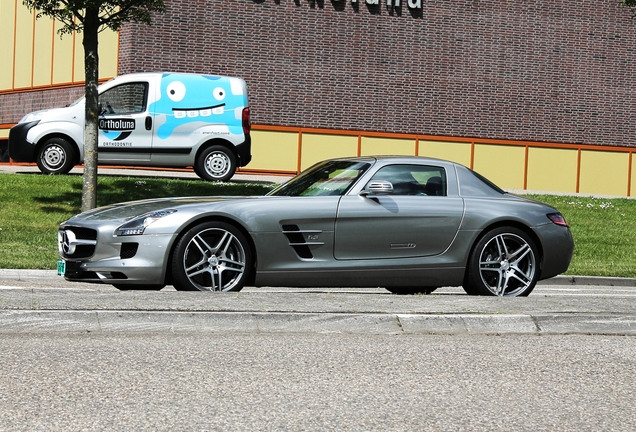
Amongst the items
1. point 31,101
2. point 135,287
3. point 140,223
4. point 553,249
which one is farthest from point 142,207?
point 31,101

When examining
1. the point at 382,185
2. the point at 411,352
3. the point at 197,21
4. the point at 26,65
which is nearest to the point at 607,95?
the point at 197,21

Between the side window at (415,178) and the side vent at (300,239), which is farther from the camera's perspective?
the side window at (415,178)

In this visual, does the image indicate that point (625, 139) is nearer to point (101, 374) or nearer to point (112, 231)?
point (112, 231)

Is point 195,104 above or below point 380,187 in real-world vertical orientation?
above

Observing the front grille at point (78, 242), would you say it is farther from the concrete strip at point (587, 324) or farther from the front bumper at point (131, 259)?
the concrete strip at point (587, 324)

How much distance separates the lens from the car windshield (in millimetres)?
9047

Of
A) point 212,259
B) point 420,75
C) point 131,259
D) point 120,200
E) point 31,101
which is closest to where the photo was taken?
point 131,259

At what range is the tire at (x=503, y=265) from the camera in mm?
9141

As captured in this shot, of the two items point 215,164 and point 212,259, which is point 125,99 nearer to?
point 215,164

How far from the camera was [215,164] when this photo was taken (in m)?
20.5

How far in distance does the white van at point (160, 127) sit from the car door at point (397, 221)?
1128cm

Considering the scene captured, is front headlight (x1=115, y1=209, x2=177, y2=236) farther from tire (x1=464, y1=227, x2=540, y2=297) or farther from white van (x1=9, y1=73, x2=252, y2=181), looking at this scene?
white van (x1=9, y1=73, x2=252, y2=181)

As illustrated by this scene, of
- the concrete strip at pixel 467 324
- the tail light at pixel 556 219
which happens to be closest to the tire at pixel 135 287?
the concrete strip at pixel 467 324

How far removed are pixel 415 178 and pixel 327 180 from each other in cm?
80
